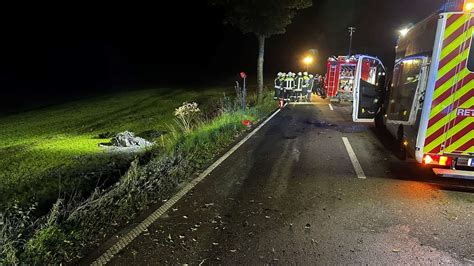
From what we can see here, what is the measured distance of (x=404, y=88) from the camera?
7.65 m

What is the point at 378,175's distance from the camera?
22.0ft

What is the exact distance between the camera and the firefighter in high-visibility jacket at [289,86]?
19141 millimetres

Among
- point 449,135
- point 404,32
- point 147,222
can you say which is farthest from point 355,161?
point 147,222

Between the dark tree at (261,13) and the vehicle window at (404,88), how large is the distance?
7.64 metres

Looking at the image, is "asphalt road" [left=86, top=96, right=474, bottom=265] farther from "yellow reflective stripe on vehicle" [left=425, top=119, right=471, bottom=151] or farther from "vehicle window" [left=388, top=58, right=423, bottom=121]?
"vehicle window" [left=388, top=58, right=423, bottom=121]

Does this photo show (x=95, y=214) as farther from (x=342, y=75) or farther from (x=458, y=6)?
(x=342, y=75)

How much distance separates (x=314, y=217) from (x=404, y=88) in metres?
4.38

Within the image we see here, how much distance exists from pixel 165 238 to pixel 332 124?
374 inches

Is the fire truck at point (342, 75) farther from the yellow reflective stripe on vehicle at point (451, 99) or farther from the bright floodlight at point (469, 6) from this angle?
the bright floodlight at point (469, 6)

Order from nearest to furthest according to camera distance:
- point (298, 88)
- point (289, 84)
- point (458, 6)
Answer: point (458, 6), point (289, 84), point (298, 88)

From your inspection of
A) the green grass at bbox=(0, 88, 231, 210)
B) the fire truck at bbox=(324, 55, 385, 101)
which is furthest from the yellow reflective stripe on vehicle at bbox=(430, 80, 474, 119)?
the fire truck at bbox=(324, 55, 385, 101)

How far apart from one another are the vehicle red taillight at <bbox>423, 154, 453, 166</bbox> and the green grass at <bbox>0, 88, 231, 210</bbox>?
5.87 meters

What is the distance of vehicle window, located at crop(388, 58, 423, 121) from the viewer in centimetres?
676

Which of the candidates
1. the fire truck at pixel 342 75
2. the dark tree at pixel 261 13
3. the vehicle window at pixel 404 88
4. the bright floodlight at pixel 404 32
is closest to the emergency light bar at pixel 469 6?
the vehicle window at pixel 404 88
